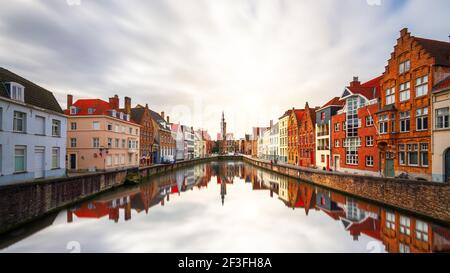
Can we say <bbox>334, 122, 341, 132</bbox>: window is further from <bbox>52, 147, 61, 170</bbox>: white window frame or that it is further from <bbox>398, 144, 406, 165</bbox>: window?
<bbox>52, 147, 61, 170</bbox>: white window frame

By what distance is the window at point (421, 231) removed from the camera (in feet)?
35.2

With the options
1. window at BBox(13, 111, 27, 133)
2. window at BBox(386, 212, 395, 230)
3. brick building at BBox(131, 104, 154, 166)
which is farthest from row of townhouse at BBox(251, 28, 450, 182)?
brick building at BBox(131, 104, 154, 166)

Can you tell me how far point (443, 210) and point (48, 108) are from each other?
28143mm

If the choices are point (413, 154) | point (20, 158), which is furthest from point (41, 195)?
point (413, 154)

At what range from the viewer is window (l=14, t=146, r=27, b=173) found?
1493 centimetres

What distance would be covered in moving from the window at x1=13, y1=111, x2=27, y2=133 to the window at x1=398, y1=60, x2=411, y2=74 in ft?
99.8

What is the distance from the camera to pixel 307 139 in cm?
3897

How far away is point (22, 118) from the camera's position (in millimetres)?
15570

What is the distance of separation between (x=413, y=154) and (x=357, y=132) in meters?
8.06

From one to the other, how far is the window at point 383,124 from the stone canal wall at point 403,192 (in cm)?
580

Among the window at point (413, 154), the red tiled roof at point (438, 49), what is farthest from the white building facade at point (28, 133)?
the red tiled roof at point (438, 49)

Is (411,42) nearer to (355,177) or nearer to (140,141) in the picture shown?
(355,177)

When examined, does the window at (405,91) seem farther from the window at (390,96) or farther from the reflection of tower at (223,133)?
the reflection of tower at (223,133)

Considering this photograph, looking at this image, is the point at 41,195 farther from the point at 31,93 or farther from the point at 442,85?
the point at 442,85
